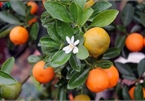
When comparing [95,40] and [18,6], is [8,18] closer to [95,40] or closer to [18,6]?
[18,6]

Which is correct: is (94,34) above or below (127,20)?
above

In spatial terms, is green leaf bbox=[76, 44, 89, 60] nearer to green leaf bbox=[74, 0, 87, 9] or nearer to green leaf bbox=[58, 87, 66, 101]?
green leaf bbox=[74, 0, 87, 9]

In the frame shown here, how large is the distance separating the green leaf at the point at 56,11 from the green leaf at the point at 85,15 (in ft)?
0.10

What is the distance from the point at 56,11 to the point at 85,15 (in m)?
0.06

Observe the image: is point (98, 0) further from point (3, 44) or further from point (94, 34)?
point (3, 44)

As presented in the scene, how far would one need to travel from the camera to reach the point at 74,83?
680mm

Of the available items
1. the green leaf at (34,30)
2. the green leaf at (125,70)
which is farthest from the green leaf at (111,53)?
the green leaf at (34,30)

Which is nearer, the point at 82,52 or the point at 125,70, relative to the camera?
the point at 82,52

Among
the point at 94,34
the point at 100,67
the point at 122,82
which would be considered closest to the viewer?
the point at 94,34

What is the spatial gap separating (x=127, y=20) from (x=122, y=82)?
0.21 m

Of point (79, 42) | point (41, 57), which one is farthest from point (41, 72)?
point (79, 42)

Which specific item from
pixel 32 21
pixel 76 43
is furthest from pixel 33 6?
pixel 76 43

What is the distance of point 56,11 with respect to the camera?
63 cm

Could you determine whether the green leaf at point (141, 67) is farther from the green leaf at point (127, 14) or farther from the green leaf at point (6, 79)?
the green leaf at point (6, 79)
